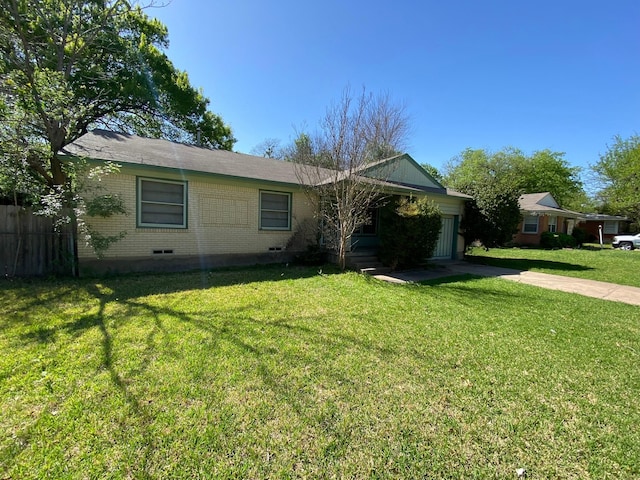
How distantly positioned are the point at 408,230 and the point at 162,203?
7.38 metres

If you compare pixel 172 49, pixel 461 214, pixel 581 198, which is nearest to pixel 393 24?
pixel 461 214

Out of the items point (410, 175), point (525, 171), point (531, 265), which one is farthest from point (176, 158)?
point (525, 171)

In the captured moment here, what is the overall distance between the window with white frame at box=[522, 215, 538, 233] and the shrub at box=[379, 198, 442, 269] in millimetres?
18983

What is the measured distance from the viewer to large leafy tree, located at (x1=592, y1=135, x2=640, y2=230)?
27.4 metres

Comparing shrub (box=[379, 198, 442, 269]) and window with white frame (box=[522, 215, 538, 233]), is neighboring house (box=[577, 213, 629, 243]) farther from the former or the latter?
shrub (box=[379, 198, 442, 269])

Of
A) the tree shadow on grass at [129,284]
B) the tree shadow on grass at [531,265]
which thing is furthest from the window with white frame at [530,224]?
the tree shadow on grass at [129,284]

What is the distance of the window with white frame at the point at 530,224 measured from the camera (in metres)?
23.0

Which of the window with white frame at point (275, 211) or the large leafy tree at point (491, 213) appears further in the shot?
the large leafy tree at point (491, 213)

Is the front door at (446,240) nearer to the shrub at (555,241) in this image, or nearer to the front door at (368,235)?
the front door at (368,235)

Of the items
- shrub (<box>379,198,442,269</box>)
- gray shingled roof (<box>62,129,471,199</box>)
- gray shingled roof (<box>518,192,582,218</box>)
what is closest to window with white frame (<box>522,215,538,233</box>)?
gray shingled roof (<box>518,192,582,218</box>)

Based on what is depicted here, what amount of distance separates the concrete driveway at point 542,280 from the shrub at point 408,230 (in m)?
0.65

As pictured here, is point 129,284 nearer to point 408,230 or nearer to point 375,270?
point 375,270

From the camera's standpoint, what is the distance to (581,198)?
3650cm

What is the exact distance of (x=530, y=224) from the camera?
76.0 feet
